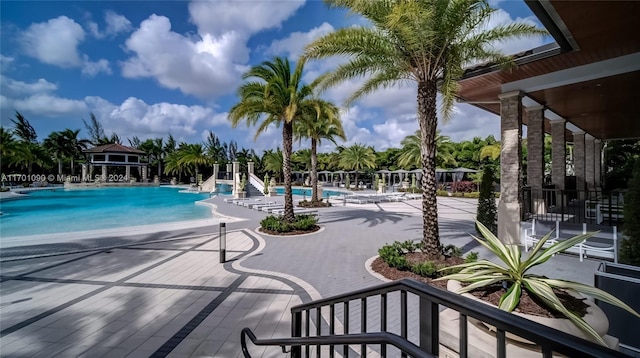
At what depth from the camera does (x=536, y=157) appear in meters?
11.2

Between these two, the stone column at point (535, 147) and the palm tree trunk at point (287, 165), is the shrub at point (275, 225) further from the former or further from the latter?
the stone column at point (535, 147)

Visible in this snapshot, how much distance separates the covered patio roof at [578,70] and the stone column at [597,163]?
15.0 feet

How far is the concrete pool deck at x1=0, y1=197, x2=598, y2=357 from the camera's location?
14.0ft

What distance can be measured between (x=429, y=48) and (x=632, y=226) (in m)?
5.35

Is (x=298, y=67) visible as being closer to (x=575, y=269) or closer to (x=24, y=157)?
(x=575, y=269)

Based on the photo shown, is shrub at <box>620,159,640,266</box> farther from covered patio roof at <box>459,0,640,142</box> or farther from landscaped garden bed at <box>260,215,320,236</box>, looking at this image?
landscaped garden bed at <box>260,215,320,236</box>

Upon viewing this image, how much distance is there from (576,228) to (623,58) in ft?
15.1

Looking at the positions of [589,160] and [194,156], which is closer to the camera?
[589,160]

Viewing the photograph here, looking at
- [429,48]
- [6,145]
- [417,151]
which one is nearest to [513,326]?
[429,48]

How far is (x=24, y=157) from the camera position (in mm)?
38750

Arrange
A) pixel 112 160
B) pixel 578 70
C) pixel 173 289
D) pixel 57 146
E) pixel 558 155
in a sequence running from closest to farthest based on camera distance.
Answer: pixel 173 289 < pixel 578 70 < pixel 558 155 < pixel 57 146 < pixel 112 160

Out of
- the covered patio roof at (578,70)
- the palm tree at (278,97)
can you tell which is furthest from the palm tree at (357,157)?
the palm tree at (278,97)

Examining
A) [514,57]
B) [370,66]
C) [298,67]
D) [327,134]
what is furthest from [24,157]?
[514,57]

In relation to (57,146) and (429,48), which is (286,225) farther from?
(57,146)
